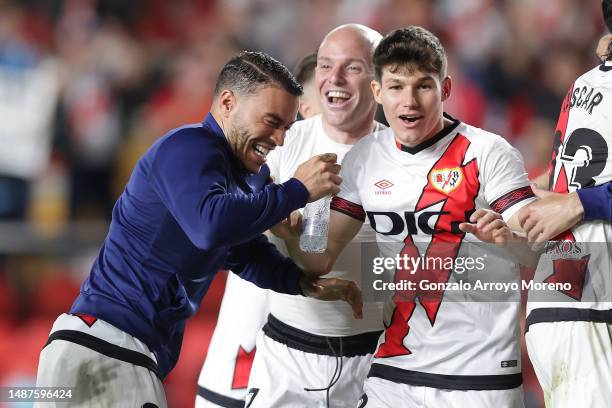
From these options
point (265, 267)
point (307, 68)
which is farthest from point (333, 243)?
point (307, 68)

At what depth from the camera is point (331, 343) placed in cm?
373

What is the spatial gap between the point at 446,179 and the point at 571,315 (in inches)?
24.0

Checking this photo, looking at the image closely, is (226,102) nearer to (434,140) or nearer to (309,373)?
(434,140)

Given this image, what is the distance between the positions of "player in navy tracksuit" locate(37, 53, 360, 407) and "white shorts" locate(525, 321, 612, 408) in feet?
2.87

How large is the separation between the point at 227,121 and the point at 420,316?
0.95 meters

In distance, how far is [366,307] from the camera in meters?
3.71

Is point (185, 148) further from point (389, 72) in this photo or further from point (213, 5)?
point (213, 5)

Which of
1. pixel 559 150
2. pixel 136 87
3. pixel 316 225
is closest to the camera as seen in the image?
pixel 559 150

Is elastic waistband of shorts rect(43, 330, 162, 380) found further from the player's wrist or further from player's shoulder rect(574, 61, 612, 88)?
player's shoulder rect(574, 61, 612, 88)

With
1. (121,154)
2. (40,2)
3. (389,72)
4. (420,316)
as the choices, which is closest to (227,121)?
(389,72)

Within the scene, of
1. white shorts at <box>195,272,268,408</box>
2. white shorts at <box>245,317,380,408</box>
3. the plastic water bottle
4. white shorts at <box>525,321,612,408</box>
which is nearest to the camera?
white shorts at <box>525,321,612,408</box>

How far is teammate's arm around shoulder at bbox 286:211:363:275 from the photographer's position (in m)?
3.27

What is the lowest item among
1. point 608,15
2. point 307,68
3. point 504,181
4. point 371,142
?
point 504,181

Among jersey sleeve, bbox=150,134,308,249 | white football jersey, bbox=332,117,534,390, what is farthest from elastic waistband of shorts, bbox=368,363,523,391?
jersey sleeve, bbox=150,134,308,249
